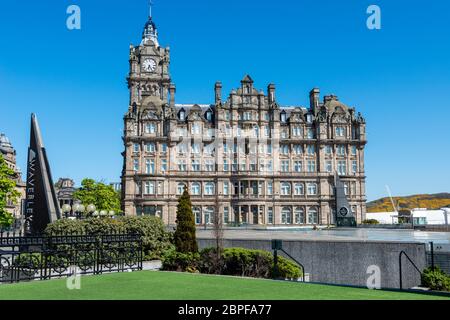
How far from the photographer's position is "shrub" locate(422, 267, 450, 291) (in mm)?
15328

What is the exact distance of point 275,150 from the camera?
69.7 meters

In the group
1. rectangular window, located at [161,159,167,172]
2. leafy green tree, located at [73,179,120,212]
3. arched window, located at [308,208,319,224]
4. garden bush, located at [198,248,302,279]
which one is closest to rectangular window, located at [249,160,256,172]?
arched window, located at [308,208,319,224]

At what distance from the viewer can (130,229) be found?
23359mm

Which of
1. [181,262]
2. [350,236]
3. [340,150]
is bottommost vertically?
[350,236]

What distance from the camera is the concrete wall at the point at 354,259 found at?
71.7 feet

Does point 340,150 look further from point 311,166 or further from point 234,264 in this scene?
point 234,264

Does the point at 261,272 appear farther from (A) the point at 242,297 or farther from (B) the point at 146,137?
(B) the point at 146,137

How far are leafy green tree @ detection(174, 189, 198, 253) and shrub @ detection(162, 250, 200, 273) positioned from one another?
3.08ft

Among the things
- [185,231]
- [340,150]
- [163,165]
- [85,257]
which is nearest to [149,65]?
[163,165]

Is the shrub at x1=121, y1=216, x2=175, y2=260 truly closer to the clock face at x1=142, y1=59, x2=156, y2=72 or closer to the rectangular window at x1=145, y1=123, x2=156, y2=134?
the rectangular window at x1=145, y1=123, x2=156, y2=134

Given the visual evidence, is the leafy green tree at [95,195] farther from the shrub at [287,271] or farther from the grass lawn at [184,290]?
the grass lawn at [184,290]

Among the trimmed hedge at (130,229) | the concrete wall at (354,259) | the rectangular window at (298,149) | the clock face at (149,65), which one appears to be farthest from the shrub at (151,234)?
the clock face at (149,65)

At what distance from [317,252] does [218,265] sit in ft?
24.3

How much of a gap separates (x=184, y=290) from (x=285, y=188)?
190 ft
